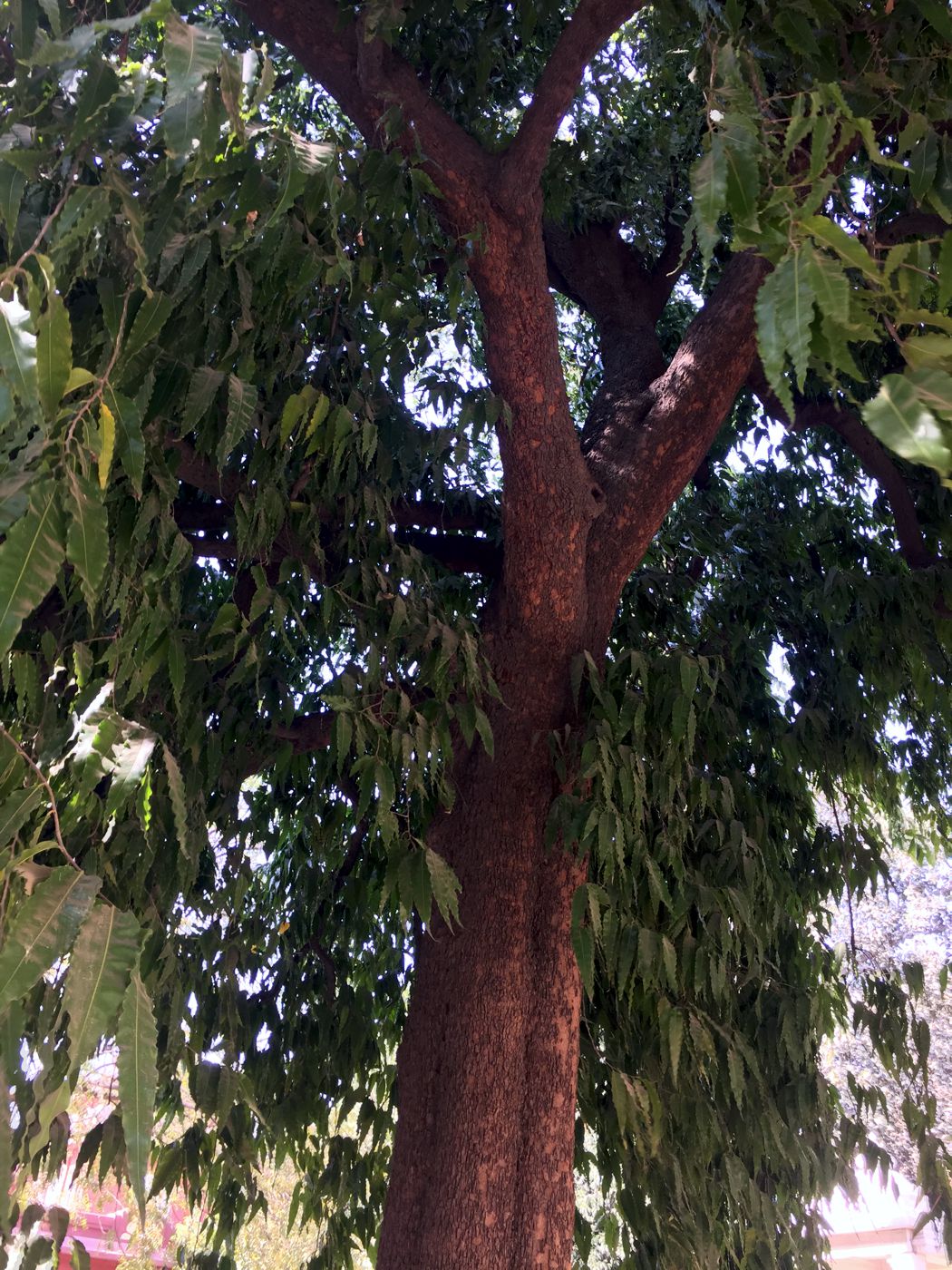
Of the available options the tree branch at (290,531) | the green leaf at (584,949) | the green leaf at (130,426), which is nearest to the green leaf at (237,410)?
the tree branch at (290,531)

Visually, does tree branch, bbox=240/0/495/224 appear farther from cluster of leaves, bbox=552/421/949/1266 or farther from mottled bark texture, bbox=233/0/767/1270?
cluster of leaves, bbox=552/421/949/1266

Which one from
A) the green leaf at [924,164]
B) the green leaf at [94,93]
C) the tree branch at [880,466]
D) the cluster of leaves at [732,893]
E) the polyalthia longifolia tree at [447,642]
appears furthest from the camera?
the tree branch at [880,466]

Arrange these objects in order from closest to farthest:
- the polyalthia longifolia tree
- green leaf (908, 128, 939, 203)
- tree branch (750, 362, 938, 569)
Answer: the polyalthia longifolia tree → green leaf (908, 128, 939, 203) → tree branch (750, 362, 938, 569)

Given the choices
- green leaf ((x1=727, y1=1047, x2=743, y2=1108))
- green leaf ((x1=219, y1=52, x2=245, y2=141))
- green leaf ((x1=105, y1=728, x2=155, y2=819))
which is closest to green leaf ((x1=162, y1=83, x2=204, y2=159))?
green leaf ((x1=219, y1=52, x2=245, y2=141))

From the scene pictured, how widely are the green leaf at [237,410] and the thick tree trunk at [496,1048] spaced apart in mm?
905

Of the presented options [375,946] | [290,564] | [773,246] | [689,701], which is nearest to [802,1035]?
[689,701]

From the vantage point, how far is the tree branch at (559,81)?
6.28ft

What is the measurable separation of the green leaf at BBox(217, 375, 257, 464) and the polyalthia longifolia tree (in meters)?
0.01

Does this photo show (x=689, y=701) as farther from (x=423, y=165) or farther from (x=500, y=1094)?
(x=423, y=165)

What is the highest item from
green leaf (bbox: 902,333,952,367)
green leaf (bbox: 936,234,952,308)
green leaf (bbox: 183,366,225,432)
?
green leaf (bbox: 183,366,225,432)

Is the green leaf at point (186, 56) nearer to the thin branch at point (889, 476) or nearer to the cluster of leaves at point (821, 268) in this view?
the cluster of leaves at point (821, 268)

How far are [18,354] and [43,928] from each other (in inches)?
16.8

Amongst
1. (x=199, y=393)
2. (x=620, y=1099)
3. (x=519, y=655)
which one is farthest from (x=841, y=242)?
(x=620, y=1099)

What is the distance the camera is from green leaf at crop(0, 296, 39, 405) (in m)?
0.84
